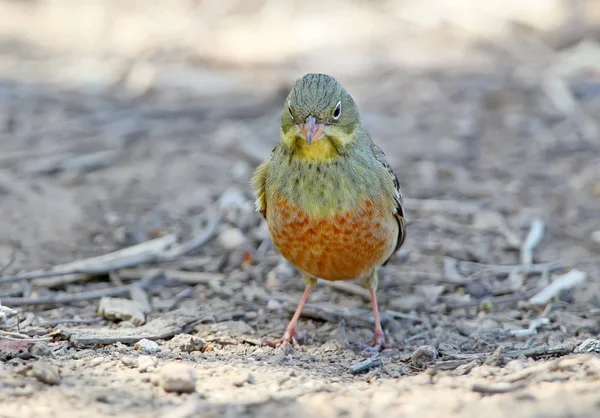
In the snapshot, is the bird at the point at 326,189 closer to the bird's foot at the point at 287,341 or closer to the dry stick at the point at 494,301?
the bird's foot at the point at 287,341

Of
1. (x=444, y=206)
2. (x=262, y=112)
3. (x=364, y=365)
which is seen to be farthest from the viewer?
(x=262, y=112)

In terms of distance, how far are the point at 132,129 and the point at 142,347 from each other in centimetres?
475

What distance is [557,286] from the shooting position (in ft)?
21.3

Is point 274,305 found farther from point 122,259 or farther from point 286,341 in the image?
point 122,259

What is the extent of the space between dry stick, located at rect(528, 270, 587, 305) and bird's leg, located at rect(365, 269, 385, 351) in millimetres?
1210

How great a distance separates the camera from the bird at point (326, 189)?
551cm

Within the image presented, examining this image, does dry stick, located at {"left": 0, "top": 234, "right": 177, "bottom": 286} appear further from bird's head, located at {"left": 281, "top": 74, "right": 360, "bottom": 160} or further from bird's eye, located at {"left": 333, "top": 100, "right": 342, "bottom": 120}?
bird's eye, located at {"left": 333, "top": 100, "right": 342, "bottom": 120}

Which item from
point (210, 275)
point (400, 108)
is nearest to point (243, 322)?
point (210, 275)

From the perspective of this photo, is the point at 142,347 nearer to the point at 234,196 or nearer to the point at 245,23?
the point at 234,196

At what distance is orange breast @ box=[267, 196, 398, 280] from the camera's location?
218 inches

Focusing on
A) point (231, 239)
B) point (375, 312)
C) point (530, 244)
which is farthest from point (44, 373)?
point (530, 244)

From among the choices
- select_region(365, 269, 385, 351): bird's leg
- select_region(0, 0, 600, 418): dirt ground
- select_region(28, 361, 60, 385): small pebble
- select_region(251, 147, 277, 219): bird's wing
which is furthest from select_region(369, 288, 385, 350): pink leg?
select_region(28, 361, 60, 385): small pebble

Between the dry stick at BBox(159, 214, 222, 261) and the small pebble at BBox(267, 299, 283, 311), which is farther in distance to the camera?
the dry stick at BBox(159, 214, 222, 261)

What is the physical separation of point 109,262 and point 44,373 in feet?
8.71
